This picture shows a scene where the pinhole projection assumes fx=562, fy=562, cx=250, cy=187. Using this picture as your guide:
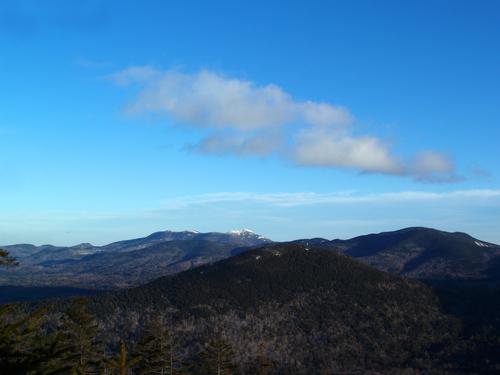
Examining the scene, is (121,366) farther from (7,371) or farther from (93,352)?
(93,352)

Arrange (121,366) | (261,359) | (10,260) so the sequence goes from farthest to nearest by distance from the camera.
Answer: (261,359) → (10,260) → (121,366)

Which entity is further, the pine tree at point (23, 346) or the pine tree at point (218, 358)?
the pine tree at point (218, 358)

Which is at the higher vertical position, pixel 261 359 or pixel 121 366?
pixel 121 366

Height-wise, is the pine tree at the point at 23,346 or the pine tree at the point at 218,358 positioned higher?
the pine tree at the point at 23,346

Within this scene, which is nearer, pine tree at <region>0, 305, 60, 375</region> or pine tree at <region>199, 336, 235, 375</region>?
pine tree at <region>0, 305, 60, 375</region>

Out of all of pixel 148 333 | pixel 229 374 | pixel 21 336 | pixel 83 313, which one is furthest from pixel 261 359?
pixel 21 336

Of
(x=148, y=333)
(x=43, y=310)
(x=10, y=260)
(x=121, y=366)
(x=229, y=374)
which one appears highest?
(x=10, y=260)

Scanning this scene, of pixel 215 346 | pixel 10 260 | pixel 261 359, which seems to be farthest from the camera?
pixel 261 359

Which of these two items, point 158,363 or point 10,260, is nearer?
point 10,260

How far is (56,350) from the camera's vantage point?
58.9 feet

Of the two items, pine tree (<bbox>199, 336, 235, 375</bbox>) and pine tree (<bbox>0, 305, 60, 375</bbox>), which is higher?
pine tree (<bbox>0, 305, 60, 375</bbox>)

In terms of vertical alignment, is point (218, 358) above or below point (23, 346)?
below

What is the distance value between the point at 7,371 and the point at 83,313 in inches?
1122

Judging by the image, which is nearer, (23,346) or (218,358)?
(23,346)
